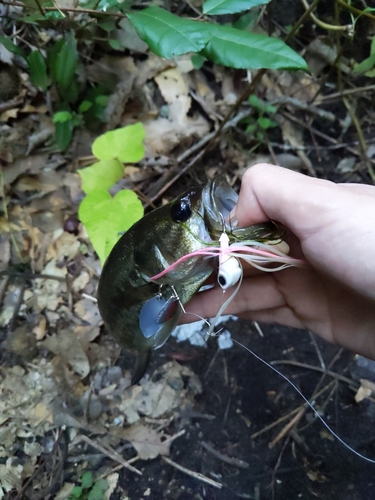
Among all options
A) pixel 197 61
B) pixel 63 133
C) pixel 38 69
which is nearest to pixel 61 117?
pixel 63 133

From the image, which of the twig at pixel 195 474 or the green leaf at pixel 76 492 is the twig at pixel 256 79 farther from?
the green leaf at pixel 76 492

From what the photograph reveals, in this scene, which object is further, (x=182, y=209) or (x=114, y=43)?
(x=114, y=43)

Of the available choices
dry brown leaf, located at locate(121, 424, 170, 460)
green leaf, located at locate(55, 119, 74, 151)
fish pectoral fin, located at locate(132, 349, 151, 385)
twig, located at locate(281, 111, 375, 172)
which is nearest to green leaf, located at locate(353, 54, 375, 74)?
twig, located at locate(281, 111, 375, 172)

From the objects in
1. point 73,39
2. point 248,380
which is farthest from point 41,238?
point 248,380

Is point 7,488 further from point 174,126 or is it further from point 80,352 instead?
point 174,126

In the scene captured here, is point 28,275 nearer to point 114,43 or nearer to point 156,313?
point 156,313

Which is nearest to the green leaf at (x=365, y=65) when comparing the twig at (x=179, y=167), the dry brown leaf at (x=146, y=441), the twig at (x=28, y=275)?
the twig at (x=179, y=167)
